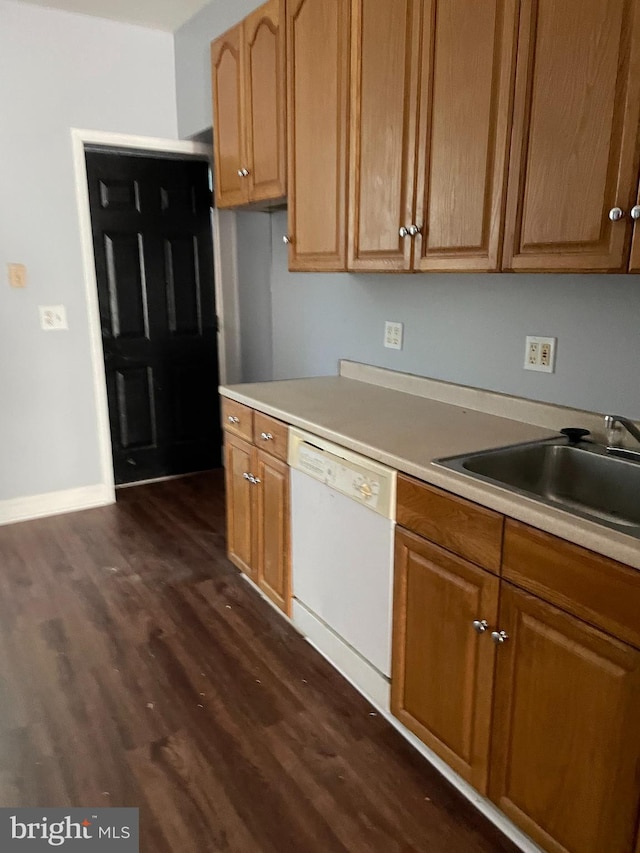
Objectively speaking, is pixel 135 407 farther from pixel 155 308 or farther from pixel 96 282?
pixel 96 282

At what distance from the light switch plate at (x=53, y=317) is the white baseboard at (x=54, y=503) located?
0.97 metres

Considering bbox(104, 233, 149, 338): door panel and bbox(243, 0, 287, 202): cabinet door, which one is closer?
bbox(243, 0, 287, 202): cabinet door

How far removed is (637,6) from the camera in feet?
4.52

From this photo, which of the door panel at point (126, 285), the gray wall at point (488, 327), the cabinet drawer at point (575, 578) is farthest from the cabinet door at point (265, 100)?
the cabinet drawer at point (575, 578)

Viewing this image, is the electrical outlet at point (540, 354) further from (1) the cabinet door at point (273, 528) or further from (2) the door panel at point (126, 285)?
(2) the door panel at point (126, 285)

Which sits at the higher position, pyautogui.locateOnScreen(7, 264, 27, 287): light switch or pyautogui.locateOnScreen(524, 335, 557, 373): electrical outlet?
pyautogui.locateOnScreen(7, 264, 27, 287): light switch

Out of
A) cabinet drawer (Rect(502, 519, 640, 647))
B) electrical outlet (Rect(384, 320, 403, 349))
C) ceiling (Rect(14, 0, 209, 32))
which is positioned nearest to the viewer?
cabinet drawer (Rect(502, 519, 640, 647))

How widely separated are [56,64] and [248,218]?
128 cm

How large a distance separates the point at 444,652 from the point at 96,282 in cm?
302

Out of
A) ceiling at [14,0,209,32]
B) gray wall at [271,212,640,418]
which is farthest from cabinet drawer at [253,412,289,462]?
ceiling at [14,0,209,32]

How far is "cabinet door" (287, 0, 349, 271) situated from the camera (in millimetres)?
2283

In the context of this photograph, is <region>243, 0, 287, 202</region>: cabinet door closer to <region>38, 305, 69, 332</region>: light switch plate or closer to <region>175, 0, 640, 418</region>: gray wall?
<region>175, 0, 640, 418</region>: gray wall

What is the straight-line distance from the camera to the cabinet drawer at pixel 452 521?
58.9 inches

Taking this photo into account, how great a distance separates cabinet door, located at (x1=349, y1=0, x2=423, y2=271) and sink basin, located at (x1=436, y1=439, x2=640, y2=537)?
0.73 metres
